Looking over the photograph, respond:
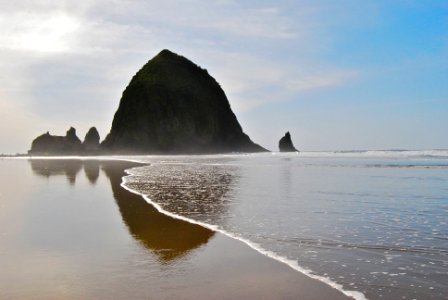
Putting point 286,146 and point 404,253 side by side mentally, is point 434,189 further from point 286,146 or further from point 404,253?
point 286,146

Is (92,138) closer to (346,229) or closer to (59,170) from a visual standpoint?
(59,170)

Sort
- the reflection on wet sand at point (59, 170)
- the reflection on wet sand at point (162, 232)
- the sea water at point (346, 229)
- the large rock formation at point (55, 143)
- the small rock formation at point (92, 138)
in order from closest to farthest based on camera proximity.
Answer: the sea water at point (346, 229) < the reflection on wet sand at point (162, 232) < the reflection on wet sand at point (59, 170) < the large rock formation at point (55, 143) < the small rock formation at point (92, 138)

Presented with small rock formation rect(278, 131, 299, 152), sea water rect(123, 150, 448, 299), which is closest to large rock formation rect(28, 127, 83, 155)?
small rock formation rect(278, 131, 299, 152)

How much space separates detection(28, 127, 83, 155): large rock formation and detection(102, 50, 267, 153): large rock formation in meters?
17.2

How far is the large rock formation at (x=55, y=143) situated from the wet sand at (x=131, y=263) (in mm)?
141736

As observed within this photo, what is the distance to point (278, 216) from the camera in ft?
36.3

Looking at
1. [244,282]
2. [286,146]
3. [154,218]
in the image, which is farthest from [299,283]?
[286,146]

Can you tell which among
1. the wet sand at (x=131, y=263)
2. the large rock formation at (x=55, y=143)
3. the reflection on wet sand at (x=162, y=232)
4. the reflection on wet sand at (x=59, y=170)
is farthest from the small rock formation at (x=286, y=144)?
the wet sand at (x=131, y=263)

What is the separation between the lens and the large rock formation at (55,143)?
479 ft

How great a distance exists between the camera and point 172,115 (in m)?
136

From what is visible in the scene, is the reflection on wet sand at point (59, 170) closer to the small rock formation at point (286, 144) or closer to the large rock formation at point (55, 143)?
the large rock formation at point (55, 143)

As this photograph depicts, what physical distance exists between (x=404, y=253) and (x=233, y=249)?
313 centimetres

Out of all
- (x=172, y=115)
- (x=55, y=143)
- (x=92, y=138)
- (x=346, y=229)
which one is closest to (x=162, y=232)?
(x=346, y=229)

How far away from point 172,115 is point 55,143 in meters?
48.7
